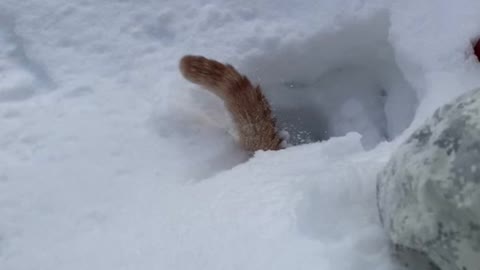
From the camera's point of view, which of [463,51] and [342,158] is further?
[463,51]

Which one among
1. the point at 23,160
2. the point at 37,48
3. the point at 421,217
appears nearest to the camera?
the point at 421,217

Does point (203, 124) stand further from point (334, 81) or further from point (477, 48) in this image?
point (477, 48)

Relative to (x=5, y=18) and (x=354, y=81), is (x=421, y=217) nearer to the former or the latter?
(x=354, y=81)

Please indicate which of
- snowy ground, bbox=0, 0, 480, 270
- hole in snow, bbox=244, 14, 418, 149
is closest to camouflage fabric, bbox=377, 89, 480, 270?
snowy ground, bbox=0, 0, 480, 270

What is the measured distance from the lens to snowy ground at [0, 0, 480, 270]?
99 centimetres

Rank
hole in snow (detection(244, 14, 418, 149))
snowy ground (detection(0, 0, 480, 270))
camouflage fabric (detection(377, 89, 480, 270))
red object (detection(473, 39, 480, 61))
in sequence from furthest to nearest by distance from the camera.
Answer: hole in snow (detection(244, 14, 418, 149)), red object (detection(473, 39, 480, 61)), snowy ground (detection(0, 0, 480, 270)), camouflage fabric (detection(377, 89, 480, 270))

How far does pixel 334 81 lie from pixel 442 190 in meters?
0.88

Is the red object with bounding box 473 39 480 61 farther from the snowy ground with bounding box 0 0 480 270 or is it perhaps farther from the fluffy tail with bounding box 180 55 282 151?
the fluffy tail with bounding box 180 55 282 151

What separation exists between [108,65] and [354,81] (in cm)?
55

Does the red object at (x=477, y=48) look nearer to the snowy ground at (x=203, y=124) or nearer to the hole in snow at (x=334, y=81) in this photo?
the snowy ground at (x=203, y=124)

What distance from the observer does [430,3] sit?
5.09ft

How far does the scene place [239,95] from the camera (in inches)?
Answer: 56.4

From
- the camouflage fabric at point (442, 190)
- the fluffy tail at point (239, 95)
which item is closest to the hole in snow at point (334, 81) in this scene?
the fluffy tail at point (239, 95)

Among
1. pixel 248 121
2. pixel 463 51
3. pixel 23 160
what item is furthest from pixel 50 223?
pixel 463 51
